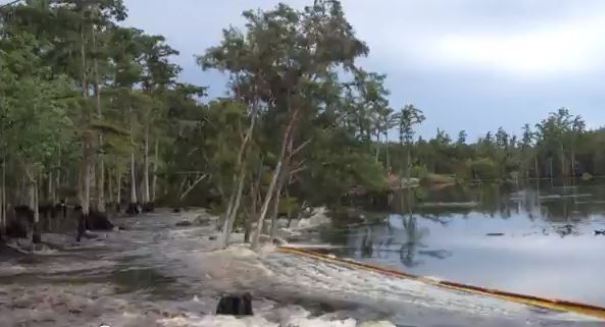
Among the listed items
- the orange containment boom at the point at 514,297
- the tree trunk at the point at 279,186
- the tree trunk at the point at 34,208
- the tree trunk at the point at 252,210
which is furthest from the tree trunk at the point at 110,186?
the orange containment boom at the point at 514,297

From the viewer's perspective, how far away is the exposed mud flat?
1431 cm

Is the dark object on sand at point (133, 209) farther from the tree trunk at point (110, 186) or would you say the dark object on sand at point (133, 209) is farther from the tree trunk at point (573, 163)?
the tree trunk at point (573, 163)

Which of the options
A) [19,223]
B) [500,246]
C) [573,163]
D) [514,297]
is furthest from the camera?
[573,163]

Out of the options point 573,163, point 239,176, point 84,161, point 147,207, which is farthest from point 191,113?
point 573,163

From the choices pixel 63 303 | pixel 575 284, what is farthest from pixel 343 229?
pixel 63 303

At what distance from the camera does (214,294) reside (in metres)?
17.6

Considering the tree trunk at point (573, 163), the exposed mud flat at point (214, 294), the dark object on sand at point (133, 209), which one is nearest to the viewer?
the exposed mud flat at point (214, 294)

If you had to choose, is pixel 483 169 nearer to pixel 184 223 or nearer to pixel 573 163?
pixel 573 163

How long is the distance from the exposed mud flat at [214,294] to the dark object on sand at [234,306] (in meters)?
0.30

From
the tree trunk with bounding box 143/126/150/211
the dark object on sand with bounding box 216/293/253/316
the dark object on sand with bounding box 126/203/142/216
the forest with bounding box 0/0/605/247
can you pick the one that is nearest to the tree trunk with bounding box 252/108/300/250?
the forest with bounding box 0/0/605/247

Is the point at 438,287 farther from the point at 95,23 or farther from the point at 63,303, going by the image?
the point at 95,23

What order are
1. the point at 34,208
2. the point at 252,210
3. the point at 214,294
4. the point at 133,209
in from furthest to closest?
1. the point at 133,209
2. the point at 34,208
3. the point at 252,210
4. the point at 214,294

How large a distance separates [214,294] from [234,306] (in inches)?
127

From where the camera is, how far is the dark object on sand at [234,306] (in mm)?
14391
